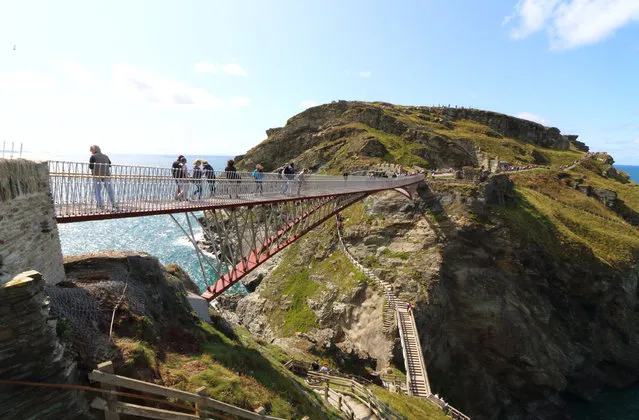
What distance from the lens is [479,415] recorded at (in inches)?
1403

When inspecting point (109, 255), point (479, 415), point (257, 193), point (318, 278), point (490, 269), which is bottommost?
point (479, 415)

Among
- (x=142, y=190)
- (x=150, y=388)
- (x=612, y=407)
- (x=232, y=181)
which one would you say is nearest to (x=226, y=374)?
(x=150, y=388)

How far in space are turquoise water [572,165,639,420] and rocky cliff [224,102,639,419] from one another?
3.80 feet

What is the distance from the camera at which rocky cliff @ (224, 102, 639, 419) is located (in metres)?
36.3

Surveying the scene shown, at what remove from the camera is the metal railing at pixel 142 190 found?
38.1ft

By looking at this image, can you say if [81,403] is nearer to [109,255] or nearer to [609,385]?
[109,255]

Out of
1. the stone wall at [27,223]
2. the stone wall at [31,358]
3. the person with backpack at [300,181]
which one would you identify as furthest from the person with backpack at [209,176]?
the stone wall at [31,358]

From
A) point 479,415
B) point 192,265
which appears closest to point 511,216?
point 479,415

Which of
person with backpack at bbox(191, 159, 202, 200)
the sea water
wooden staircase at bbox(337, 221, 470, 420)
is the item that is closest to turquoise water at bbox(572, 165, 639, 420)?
the sea water

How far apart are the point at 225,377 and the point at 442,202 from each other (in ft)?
126

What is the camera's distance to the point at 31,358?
645 centimetres

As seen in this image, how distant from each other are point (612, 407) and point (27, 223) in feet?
182

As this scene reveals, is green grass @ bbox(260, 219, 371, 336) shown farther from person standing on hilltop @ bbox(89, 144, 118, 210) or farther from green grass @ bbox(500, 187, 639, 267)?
person standing on hilltop @ bbox(89, 144, 118, 210)

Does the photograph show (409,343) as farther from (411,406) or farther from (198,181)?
(198,181)
